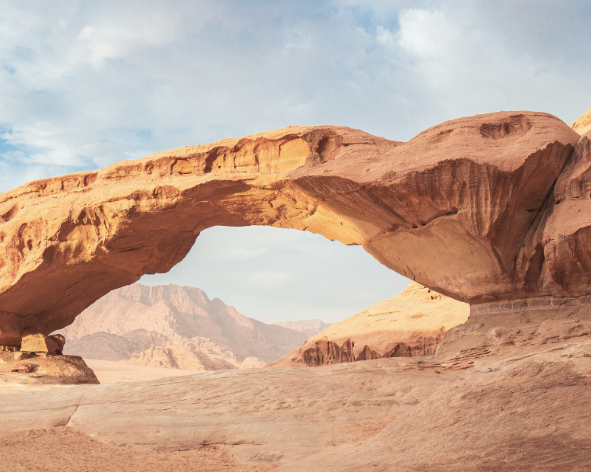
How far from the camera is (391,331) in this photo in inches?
648

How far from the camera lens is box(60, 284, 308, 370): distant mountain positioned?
57469mm

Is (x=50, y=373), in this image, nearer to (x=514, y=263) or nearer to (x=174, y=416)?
(x=174, y=416)

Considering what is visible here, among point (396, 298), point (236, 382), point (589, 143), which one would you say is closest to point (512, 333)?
point (589, 143)

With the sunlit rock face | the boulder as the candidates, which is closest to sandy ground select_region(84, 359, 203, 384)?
the boulder

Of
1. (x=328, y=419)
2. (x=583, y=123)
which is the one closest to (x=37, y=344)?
(x=328, y=419)

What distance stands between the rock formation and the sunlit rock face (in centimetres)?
556

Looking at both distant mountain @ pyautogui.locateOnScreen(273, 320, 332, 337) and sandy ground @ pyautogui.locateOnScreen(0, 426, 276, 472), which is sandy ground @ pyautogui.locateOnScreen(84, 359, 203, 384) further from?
distant mountain @ pyautogui.locateOnScreen(273, 320, 332, 337)

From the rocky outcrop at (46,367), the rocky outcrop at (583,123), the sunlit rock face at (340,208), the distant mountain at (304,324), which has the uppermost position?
the rocky outcrop at (583,123)

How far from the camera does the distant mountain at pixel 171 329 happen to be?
189ft

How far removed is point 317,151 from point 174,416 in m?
5.55

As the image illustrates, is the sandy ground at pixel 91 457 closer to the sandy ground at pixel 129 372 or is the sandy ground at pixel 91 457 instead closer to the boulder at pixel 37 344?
the boulder at pixel 37 344

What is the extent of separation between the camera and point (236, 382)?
687 centimetres

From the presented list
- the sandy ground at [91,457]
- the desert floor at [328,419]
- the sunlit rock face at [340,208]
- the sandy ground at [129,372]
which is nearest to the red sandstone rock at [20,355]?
the sunlit rock face at [340,208]

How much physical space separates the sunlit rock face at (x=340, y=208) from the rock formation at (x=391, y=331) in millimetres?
Answer: 5563
